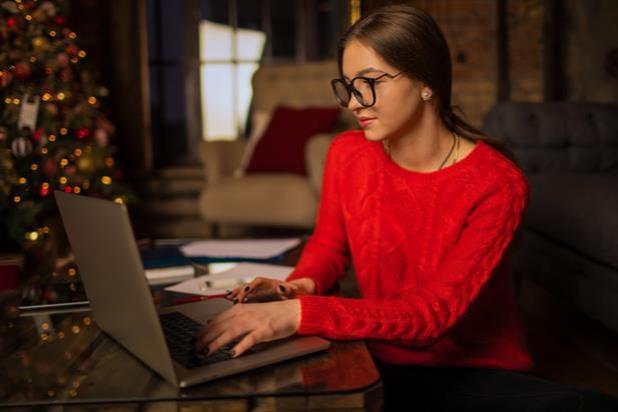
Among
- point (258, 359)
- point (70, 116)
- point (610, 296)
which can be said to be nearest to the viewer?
point (258, 359)

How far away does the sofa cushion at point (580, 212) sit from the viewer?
185 cm

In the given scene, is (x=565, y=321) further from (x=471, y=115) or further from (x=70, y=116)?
(x=471, y=115)

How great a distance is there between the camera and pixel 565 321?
247 cm

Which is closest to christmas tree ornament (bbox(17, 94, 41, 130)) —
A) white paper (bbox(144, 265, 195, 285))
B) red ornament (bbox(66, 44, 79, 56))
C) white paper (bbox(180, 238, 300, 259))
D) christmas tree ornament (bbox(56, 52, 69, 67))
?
christmas tree ornament (bbox(56, 52, 69, 67))

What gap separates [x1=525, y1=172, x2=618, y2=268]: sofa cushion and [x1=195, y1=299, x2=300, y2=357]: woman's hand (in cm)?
123

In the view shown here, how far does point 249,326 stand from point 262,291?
0.63 ft

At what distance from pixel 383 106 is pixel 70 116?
2.21 meters

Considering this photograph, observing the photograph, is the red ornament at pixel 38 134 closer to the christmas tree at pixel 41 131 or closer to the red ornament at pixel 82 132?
the christmas tree at pixel 41 131

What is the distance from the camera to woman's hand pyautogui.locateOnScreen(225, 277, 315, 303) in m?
0.98

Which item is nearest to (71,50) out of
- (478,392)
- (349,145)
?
(349,145)

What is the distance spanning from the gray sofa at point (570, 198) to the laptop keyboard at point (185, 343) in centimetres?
54

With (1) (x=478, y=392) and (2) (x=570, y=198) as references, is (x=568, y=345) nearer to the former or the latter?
(2) (x=570, y=198)

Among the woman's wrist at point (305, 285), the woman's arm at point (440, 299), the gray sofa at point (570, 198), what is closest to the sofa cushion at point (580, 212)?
the gray sofa at point (570, 198)

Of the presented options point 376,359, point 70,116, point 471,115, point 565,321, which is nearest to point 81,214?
point 376,359
